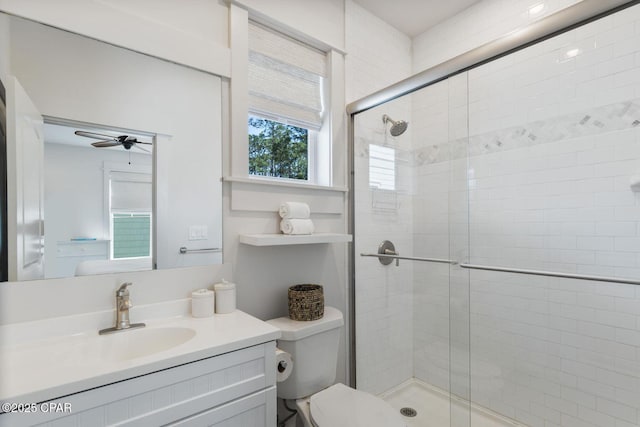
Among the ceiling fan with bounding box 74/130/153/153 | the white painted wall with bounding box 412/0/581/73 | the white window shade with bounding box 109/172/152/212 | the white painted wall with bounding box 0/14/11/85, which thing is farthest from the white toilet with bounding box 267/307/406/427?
the white painted wall with bounding box 412/0/581/73

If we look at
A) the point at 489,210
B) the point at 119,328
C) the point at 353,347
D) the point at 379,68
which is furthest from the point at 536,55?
the point at 119,328

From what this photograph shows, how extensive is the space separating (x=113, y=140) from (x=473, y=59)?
5.21ft

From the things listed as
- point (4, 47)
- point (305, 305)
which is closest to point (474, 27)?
point (305, 305)

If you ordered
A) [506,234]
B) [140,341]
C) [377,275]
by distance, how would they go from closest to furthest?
[140,341] → [506,234] → [377,275]

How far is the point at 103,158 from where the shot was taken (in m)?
1.26

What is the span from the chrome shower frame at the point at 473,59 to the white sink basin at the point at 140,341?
1114 millimetres

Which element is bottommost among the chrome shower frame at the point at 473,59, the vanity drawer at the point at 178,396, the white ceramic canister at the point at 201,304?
the vanity drawer at the point at 178,396

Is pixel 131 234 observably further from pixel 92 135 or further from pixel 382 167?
pixel 382 167

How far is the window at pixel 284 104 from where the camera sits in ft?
5.59

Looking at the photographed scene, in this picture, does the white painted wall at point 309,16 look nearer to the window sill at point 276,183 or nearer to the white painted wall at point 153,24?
the white painted wall at point 153,24

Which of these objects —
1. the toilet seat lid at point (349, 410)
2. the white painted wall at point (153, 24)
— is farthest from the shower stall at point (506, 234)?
the white painted wall at point (153, 24)

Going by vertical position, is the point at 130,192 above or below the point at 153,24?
below

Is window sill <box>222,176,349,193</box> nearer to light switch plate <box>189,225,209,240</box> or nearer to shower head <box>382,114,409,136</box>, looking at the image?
light switch plate <box>189,225,209,240</box>

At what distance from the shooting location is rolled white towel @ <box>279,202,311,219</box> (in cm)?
164
